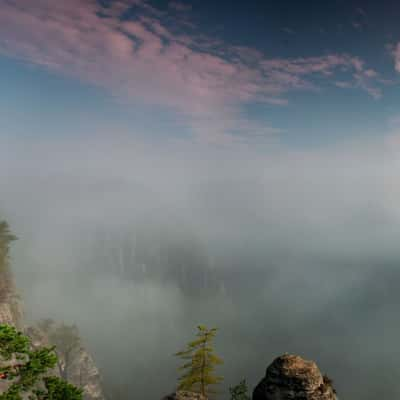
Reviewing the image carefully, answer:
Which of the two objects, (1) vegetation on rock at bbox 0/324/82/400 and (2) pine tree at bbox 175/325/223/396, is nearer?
(1) vegetation on rock at bbox 0/324/82/400

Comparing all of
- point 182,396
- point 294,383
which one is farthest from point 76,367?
point 294,383

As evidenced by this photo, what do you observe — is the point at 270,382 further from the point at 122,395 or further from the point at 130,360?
the point at 130,360

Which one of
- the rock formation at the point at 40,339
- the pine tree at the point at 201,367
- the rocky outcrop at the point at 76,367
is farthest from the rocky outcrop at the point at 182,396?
the rocky outcrop at the point at 76,367

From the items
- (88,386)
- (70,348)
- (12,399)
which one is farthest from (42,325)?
(12,399)

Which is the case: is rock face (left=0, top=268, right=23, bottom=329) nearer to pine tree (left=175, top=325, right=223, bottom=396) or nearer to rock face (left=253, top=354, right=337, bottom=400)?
pine tree (left=175, top=325, right=223, bottom=396)

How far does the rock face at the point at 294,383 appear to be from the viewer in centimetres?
1977

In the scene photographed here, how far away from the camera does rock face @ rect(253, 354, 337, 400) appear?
19766 millimetres

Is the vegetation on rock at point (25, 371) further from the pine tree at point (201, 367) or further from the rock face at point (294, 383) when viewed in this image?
the pine tree at point (201, 367)

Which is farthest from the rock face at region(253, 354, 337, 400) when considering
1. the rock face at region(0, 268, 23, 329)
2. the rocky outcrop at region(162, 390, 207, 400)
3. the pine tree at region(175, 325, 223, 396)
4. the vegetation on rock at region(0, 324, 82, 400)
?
the rock face at region(0, 268, 23, 329)

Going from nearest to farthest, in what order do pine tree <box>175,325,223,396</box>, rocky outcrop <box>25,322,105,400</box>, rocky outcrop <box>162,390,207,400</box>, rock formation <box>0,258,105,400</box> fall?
rocky outcrop <box>162,390,207,400</box> < pine tree <box>175,325,223,396</box> < rock formation <box>0,258,105,400</box> < rocky outcrop <box>25,322,105,400</box>

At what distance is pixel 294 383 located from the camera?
20.1m

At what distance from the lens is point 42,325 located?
89.2 metres

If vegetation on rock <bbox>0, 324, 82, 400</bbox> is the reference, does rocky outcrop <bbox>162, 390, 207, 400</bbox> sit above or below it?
below

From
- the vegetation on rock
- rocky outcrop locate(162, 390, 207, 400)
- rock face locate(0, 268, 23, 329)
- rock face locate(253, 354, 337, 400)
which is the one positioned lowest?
rock face locate(0, 268, 23, 329)
